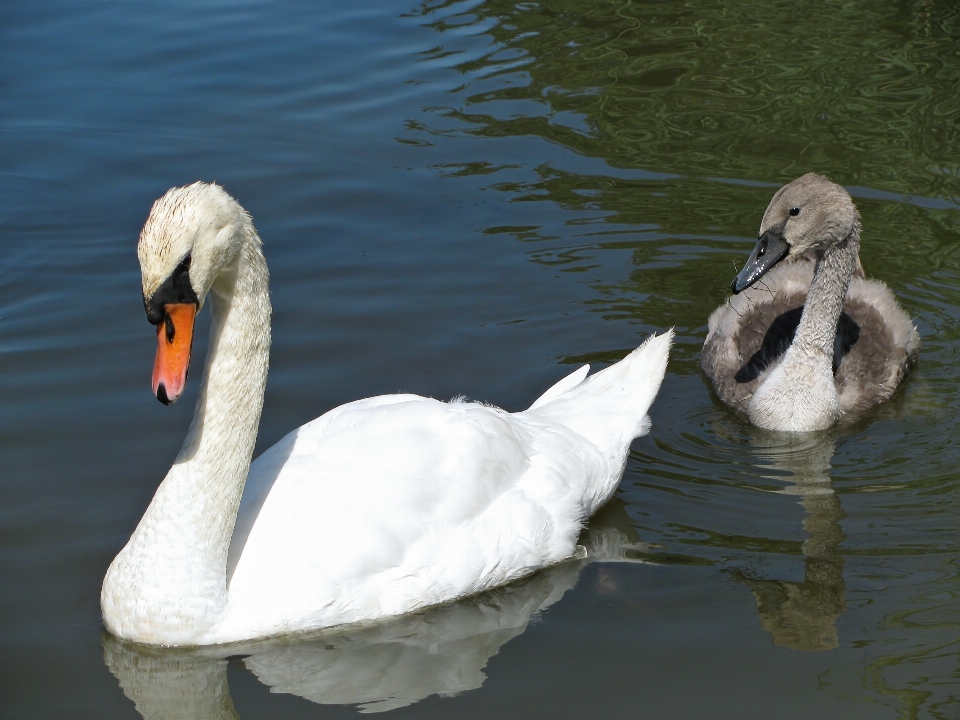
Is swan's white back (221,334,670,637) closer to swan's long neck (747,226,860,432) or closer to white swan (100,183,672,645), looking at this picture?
white swan (100,183,672,645)

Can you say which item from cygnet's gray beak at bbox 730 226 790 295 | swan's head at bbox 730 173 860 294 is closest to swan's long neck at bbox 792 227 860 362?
swan's head at bbox 730 173 860 294

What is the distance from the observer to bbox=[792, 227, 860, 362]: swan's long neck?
7.39m

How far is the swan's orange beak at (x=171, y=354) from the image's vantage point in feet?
15.6

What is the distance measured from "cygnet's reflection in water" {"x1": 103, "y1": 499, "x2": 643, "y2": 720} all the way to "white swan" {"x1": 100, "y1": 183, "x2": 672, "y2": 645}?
0.30ft

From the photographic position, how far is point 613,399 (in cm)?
675

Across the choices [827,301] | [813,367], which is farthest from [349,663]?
[827,301]

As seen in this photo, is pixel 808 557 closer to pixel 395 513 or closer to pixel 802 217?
pixel 395 513

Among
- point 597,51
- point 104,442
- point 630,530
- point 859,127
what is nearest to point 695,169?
point 859,127

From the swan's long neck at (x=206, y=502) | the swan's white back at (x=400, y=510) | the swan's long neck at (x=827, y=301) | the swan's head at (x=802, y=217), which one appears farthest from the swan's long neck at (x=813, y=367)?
the swan's long neck at (x=206, y=502)

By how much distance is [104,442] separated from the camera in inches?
280

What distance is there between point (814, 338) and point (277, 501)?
136 inches

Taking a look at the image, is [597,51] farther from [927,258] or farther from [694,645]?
[694,645]

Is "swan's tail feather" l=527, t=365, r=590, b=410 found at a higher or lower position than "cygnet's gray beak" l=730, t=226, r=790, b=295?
lower

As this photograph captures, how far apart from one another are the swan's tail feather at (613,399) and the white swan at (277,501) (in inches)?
23.5
